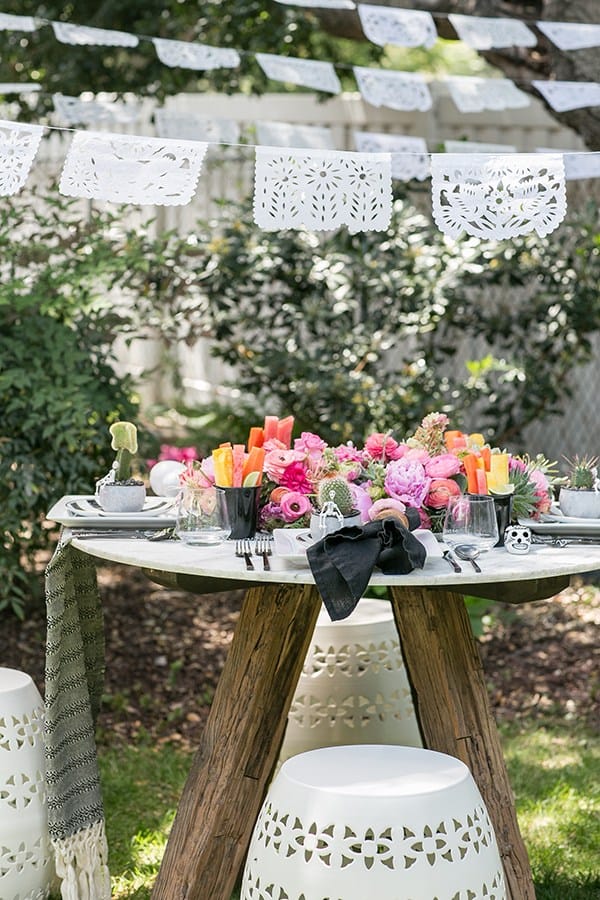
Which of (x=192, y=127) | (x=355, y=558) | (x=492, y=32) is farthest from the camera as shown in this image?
(x=192, y=127)

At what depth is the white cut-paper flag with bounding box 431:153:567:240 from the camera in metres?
2.93

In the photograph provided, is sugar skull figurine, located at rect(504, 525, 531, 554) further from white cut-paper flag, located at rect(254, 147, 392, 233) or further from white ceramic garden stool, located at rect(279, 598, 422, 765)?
white ceramic garden stool, located at rect(279, 598, 422, 765)

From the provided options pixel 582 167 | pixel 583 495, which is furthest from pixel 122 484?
pixel 582 167

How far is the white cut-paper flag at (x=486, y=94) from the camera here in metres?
5.43

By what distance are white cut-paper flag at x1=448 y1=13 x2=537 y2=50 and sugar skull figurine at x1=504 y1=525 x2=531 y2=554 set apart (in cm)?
311

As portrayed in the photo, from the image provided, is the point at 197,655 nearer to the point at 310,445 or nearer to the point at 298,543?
the point at 310,445

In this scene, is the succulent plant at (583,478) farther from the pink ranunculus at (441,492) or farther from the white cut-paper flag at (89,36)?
the white cut-paper flag at (89,36)

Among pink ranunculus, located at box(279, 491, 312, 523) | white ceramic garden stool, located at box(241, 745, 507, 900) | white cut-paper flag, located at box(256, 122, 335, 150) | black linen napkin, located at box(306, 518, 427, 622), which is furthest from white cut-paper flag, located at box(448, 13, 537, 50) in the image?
white ceramic garden stool, located at box(241, 745, 507, 900)

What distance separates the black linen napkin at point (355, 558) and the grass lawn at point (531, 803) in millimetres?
1179

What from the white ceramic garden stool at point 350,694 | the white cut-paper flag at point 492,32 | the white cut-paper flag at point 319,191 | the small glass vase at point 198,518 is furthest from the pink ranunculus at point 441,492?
the white cut-paper flag at point 492,32

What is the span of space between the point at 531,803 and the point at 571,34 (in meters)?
3.06

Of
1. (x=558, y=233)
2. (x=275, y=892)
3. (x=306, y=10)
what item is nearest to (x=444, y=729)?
(x=275, y=892)

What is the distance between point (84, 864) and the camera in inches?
117

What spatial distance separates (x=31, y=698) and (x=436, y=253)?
132 inches
